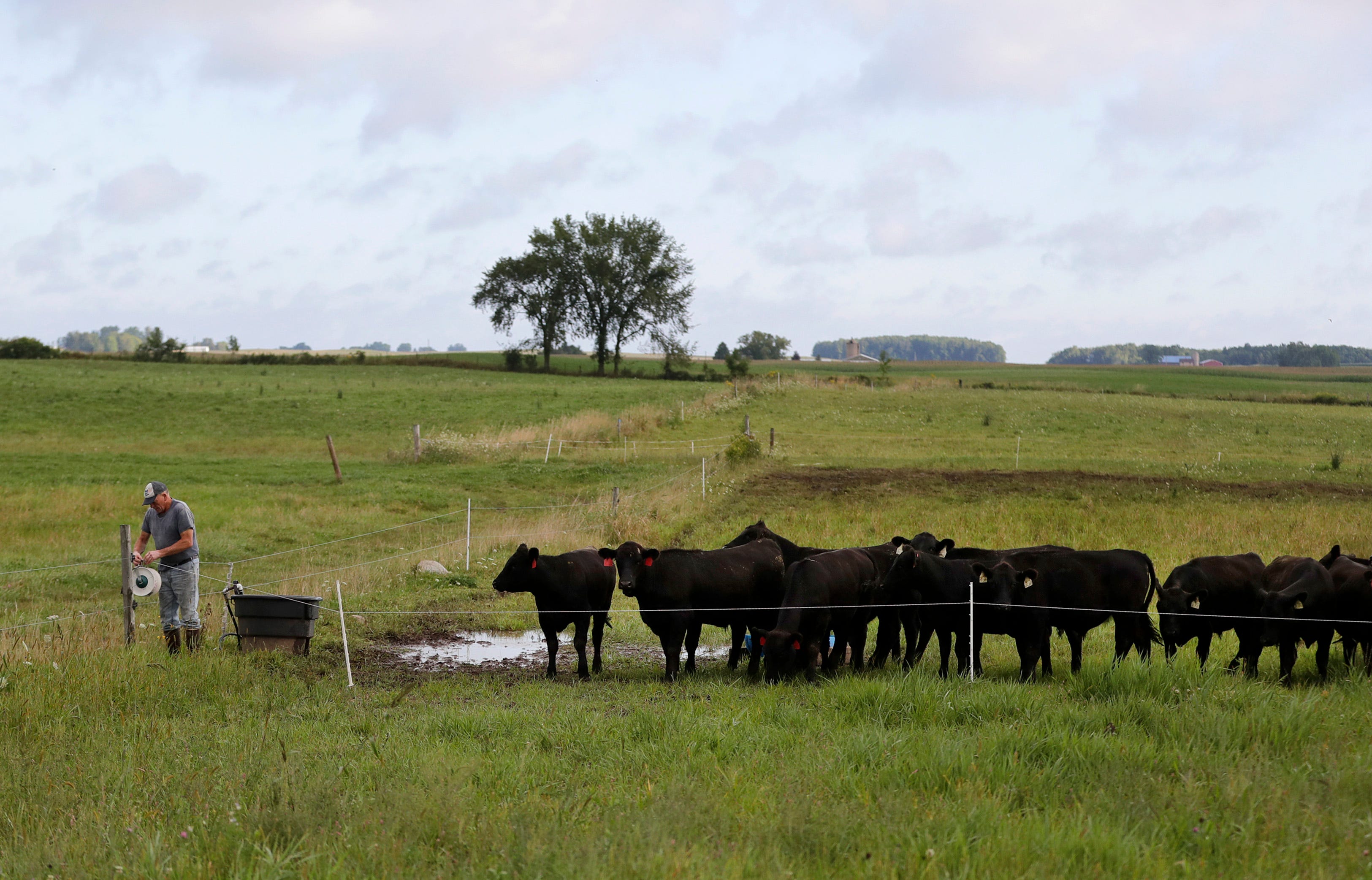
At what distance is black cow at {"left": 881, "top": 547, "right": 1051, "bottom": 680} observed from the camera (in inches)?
384

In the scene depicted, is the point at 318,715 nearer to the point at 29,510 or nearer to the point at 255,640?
the point at 255,640

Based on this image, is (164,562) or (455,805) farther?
(164,562)

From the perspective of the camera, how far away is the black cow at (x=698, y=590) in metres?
10.7

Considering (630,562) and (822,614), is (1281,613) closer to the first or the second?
(822,614)

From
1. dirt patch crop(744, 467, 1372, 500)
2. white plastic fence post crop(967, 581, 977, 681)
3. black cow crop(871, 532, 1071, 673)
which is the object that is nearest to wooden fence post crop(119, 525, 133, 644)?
black cow crop(871, 532, 1071, 673)

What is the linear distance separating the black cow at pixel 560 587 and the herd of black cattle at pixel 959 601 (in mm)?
22

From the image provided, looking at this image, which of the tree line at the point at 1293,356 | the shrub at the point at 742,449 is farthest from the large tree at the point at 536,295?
the tree line at the point at 1293,356

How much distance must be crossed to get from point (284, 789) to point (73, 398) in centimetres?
4989

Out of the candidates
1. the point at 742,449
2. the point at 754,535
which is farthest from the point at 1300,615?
the point at 742,449

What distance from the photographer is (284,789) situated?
5715 millimetres

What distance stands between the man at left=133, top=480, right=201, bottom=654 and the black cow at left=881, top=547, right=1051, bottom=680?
7.44 metres

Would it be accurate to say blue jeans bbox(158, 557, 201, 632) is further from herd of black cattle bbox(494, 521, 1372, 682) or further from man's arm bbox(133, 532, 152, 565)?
herd of black cattle bbox(494, 521, 1372, 682)

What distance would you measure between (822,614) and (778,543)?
2668 mm

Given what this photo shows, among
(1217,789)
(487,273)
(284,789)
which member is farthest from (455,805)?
(487,273)
